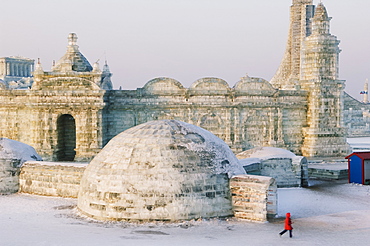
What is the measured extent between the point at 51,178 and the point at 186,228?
30.3 ft

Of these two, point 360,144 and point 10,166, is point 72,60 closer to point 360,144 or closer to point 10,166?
point 10,166

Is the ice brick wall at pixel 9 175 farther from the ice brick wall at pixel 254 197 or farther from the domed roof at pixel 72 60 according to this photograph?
the ice brick wall at pixel 254 197

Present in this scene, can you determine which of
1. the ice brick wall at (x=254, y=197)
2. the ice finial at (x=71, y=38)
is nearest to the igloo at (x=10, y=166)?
the ice brick wall at (x=254, y=197)

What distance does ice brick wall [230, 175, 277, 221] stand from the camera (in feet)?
64.8

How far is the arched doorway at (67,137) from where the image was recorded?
35844mm

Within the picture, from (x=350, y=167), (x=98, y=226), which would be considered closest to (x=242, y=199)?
(x=98, y=226)

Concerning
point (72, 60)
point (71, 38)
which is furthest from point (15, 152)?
point (71, 38)

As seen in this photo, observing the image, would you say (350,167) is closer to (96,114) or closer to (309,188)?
(309,188)

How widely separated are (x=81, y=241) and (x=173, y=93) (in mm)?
19439

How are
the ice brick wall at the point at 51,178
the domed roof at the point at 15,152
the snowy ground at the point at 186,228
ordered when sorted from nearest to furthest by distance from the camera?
the snowy ground at the point at 186,228
the ice brick wall at the point at 51,178
the domed roof at the point at 15,152

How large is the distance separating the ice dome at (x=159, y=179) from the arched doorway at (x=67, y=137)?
49.5 ft

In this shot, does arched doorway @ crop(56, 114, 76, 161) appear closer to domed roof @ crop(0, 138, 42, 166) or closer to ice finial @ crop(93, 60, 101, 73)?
ice finial @ crop(93, 60, 101, 73)

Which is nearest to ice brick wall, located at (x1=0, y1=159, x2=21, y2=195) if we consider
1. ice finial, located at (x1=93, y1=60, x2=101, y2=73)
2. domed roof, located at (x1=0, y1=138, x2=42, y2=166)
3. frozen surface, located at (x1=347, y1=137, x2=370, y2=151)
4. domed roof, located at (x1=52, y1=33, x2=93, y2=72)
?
domed roof, located at (x1=0, y1=138, x2=42, y2=166)

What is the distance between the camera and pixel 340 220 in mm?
20016
